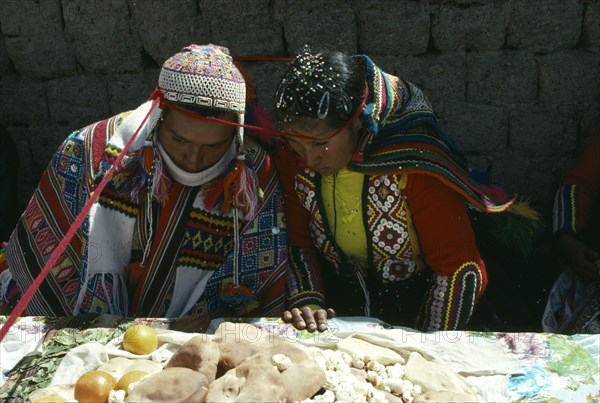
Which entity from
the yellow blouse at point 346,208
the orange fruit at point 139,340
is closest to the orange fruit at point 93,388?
the orange fruit at point 139,340

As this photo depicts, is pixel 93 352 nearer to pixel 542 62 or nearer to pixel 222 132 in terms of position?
pixel 222 132

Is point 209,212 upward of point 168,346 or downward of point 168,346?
upward

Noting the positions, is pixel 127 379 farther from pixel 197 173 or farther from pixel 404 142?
pixel 404 142

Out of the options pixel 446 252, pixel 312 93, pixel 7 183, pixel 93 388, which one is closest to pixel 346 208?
pixel 446 252

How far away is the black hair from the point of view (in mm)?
2533

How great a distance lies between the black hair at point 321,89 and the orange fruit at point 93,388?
1083 millimetres

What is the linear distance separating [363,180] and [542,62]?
1.40m

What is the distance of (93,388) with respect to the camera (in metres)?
2.04

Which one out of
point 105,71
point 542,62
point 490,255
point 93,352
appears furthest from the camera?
point 105,71

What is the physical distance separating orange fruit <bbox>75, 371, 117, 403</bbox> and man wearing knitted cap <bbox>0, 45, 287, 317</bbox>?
0.79m

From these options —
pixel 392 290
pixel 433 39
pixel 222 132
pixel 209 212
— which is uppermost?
pixel 433 39

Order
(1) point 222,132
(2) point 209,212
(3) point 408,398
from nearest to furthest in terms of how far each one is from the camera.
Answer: (3) point 408,398, (1) point 222,132, (2) point 209,212

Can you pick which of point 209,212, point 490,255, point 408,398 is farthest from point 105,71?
point 408,398

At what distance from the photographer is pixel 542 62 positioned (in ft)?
12.0
